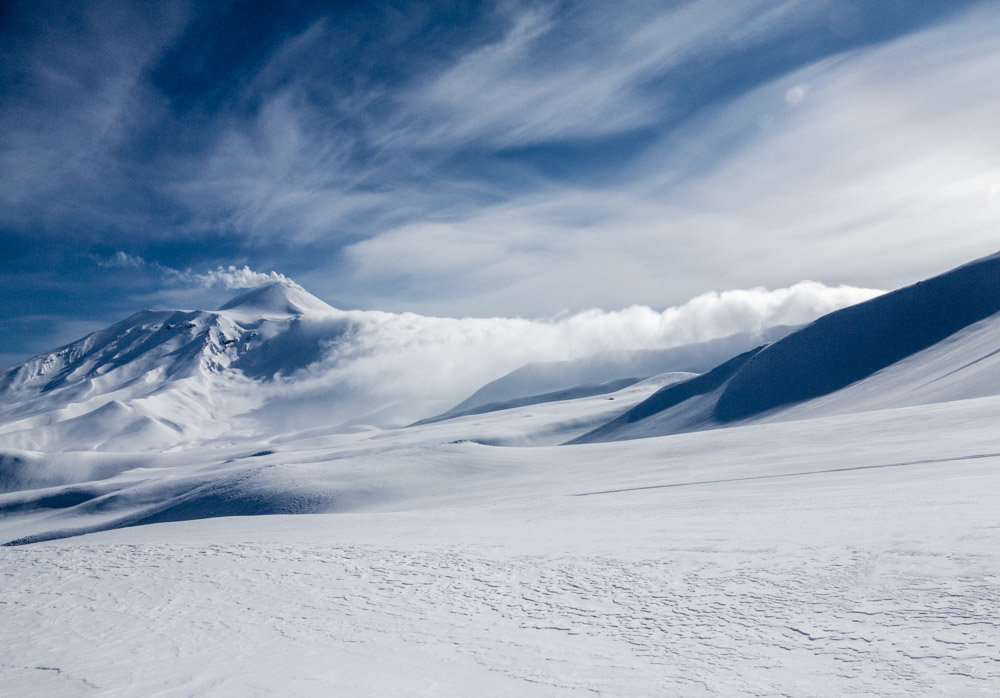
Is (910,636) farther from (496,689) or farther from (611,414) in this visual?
(611,414)

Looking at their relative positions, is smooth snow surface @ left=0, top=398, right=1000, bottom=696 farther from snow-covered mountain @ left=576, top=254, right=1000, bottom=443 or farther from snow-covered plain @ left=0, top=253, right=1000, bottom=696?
snow-covered mountain @ left=576, top=254, right=1000, bottom=443

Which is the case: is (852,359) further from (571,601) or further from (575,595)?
(571,601)

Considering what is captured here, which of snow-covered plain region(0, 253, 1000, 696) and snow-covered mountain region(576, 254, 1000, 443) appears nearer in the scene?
→ snow-covered plain region(0, 253, 1000, 696)

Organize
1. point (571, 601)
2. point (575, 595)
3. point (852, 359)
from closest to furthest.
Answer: point (571, 601)
point (575, 595)
point (852, 359)

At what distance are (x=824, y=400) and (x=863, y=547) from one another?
5056 cm

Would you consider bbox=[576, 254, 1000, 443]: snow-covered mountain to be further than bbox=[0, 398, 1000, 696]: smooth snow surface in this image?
Yes

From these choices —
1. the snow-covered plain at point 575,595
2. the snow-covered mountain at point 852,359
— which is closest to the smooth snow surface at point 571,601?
the snow-covered plain at point 575,595

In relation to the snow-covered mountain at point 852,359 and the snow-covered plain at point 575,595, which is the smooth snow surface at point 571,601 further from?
the snow-covered mountain at point 852,359

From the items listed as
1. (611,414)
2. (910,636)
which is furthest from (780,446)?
(611,414)

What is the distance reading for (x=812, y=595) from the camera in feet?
23.5

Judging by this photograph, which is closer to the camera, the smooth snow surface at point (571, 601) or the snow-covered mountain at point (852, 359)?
the smooth snow surface at point (571, 601)

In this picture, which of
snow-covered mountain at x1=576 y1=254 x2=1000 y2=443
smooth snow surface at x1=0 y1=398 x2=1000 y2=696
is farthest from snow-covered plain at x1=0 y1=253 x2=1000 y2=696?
snow-covered mountain at x1=576 y1=254 x2=1000 y2=443

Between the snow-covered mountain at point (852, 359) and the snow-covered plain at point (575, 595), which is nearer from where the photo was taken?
the snow-covered plain at point (575, 595)

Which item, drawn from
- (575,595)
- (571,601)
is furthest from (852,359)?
(571,601)
